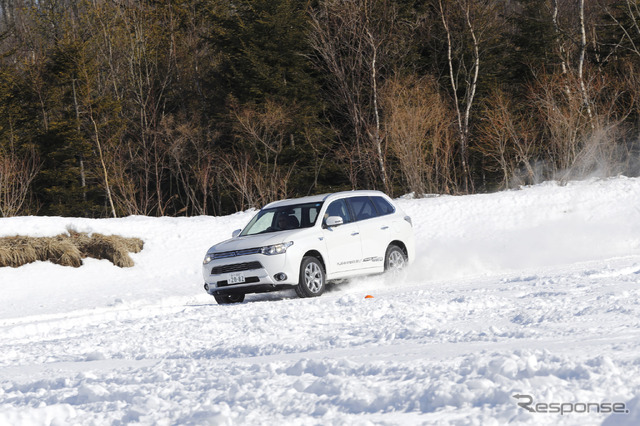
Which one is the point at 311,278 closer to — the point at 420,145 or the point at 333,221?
the point at 333,221

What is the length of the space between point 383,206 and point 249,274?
326 centimetres

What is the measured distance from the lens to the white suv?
11.9m

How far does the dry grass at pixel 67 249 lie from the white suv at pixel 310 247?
6.25 m

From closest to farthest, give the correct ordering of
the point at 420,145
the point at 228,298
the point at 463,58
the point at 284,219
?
the point at 228,298, the point at 284,219, the point at 420,145, the point at 463,58

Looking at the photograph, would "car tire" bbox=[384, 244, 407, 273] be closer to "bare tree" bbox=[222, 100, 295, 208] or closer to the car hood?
the car hood

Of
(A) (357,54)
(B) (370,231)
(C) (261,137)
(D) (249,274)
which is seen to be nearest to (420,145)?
(A) (357,54)

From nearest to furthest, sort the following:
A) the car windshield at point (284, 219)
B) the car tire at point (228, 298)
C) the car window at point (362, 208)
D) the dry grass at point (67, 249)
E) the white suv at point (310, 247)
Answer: the white suv at point (310, 247) < the car tire at point (228, 298) < the car windshield at point (284, 219) < the car window at point (362, 208) < the dry grass at point (67, 249)

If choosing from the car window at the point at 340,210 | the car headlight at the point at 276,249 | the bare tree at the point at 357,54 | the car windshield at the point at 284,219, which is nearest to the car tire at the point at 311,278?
the car headlight at the point at 276,249

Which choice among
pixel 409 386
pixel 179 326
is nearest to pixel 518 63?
pixel 179 326

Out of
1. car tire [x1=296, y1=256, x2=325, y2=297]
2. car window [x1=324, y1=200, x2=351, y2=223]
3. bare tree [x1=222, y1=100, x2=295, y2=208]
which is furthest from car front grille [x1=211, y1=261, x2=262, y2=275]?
bare tree [x1=222, y1=100, x2=295, y2=208]

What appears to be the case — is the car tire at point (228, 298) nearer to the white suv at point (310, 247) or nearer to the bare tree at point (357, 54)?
the white suv at point (310, 247)

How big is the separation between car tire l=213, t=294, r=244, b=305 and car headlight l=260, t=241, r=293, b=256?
1.27m

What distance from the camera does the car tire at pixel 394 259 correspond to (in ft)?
44.6

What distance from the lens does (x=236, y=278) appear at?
12.1 m
